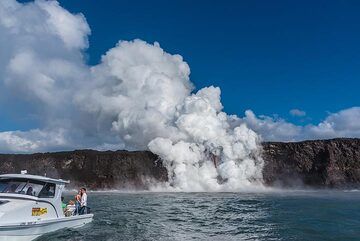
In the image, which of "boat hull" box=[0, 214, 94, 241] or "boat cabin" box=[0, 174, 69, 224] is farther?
"boat cabin" box=[0, 174, 69, 224]

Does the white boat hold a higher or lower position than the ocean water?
higher

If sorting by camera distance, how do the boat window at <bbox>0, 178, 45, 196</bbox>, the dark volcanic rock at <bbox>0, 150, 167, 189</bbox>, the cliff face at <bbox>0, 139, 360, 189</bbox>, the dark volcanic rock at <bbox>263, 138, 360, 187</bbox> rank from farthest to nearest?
the dark volcanic rock at <bbox>0, 150, 167, 189</bbox>, the cliff face at <bbox>0, 139, 360, 189</bbox>, the dark volcanic rock at <bbox>263, 138, 360, 187</bbox>, the boat window at <bbox>0, 178, 45, 196</bbox>

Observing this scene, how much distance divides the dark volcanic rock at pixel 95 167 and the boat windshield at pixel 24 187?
92.5m

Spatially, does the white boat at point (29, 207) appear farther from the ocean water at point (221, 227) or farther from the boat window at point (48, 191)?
the ocean water at point (221, 227)

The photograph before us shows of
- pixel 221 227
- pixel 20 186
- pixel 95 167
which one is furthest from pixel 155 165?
pixel 20 186

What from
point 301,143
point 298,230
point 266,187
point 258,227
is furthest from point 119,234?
point 301,143

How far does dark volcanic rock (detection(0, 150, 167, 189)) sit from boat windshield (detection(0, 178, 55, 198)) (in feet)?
303

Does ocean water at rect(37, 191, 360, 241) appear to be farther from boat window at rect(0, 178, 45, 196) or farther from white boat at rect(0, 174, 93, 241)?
boat window at rect(0, 178, 45, 196)

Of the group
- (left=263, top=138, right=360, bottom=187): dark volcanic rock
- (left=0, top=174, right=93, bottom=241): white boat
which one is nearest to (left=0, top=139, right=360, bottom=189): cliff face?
(left=263, top=138, right=360, bottom=187): dark volcanic rock

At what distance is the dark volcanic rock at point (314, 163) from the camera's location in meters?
124

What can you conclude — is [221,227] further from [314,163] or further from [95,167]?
[314,163]

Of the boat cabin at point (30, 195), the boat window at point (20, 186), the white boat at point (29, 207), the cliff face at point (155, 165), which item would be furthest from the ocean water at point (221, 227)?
the cliff face at point (155, 165)

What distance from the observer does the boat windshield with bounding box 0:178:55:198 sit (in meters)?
29.5

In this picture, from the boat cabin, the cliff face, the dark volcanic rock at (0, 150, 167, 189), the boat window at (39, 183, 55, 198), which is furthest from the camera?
the dark volcanic rock at (0, 150, 167, 189)
